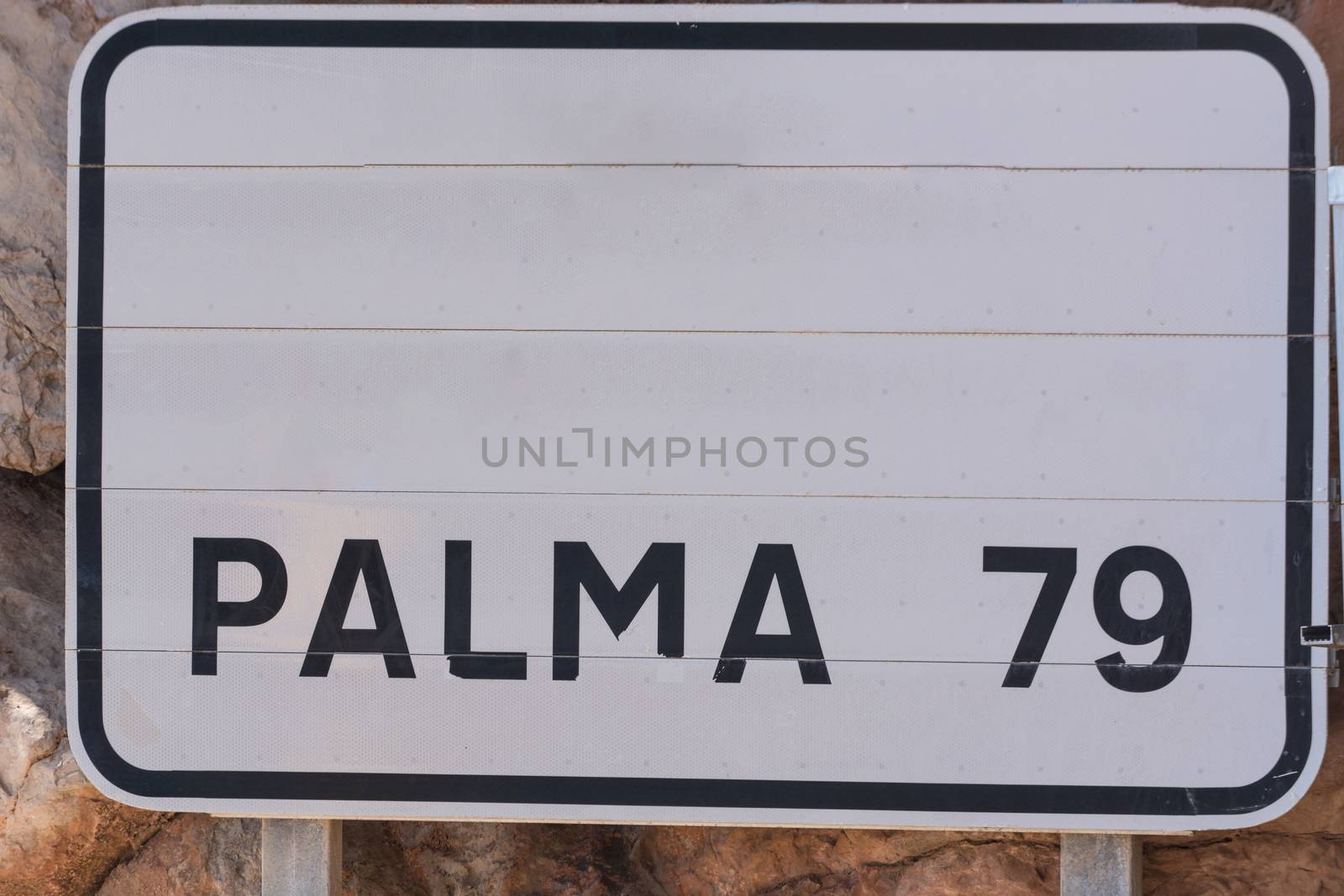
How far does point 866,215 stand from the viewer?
1958mm

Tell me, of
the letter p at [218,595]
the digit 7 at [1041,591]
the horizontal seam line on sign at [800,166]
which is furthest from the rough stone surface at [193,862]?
the digit 7 at [1041,591]

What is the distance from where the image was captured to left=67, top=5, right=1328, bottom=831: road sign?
6.42ft

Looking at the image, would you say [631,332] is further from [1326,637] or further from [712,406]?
[1326,637]

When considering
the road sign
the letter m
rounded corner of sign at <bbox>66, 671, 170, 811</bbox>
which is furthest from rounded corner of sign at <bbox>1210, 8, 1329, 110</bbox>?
rounded corner of sign at <bbox>66, 671, 170, 811</bbox>

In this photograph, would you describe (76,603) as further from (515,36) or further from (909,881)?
(909,881)

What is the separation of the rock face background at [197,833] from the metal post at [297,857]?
0.33 meters

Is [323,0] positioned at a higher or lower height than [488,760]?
higher

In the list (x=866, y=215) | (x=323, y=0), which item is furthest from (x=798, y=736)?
(x=323, y=0)

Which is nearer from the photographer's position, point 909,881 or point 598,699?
point 598,699

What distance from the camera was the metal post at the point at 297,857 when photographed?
6.93ft

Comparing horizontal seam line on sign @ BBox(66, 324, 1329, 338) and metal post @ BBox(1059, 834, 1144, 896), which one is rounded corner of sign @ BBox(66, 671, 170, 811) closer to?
horizontal seam line on sign @ BBox(66, 324, 1329, 338)

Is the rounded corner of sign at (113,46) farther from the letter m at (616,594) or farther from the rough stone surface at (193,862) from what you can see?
the rough stone surface at (193,862)

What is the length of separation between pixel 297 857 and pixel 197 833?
47 centimetres

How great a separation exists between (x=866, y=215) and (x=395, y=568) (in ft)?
4.10
